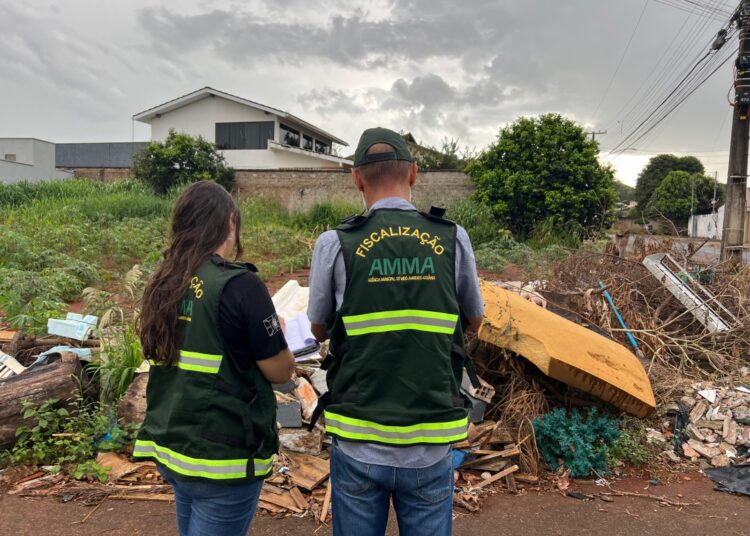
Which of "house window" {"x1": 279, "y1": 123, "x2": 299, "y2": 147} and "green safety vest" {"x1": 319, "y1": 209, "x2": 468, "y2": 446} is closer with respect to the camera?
"green safety vest" {"x1": 319, "y1": 209, "x2": 468, "y2": 446}

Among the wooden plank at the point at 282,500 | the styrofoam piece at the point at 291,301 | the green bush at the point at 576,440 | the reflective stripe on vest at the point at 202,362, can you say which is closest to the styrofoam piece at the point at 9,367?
the styrofoam piece at the point at 291,301

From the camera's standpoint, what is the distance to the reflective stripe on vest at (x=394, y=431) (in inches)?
58.7

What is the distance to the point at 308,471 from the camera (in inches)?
132

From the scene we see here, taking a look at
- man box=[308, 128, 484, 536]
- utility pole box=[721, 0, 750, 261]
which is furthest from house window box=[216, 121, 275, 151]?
man box=[308, 128, 484, 536]

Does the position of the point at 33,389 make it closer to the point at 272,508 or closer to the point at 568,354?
the point at 272,508

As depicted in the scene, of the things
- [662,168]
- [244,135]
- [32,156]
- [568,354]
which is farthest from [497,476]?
[662,168]

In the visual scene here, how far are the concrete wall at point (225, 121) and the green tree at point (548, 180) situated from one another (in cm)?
1043

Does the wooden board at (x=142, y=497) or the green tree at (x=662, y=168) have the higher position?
the green tree at (x=662, y=168)

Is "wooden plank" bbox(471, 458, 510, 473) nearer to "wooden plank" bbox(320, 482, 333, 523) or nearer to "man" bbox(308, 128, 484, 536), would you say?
"wooden plank" bbox(320, 482, 333, 523)

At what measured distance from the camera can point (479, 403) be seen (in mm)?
3783

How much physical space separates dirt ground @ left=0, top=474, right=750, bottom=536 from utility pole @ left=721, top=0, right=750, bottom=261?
20.1ft

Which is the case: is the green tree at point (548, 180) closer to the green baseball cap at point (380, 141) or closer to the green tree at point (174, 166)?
the green tree at point (174, 166)

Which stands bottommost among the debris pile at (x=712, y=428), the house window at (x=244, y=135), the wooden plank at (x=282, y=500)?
the wooden plank at (x=282, y=500)

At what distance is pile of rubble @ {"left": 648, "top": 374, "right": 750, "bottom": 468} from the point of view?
377cm
